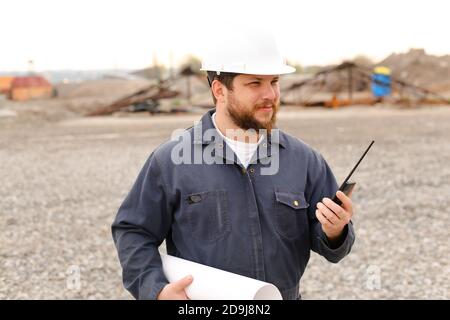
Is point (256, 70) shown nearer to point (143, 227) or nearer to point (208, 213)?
point (208, 213)

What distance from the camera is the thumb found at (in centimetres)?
193

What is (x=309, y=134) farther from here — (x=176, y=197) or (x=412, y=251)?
(x=176, y=197)

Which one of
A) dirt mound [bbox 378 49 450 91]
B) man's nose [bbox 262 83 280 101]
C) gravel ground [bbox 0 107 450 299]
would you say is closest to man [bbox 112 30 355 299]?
man's nose [bbox 262 83 280 101]

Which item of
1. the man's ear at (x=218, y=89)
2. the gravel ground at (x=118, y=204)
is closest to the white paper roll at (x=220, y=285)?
the man's ear at (x=218, y=89)

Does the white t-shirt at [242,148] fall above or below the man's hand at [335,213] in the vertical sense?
above

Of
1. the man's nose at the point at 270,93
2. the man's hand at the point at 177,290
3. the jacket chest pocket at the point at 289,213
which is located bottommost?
the man's hand at the point at 177,290

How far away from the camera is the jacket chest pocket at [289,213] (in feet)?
6.97

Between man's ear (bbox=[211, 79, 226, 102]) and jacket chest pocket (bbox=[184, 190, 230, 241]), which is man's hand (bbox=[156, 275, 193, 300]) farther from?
man's ear (bbox=[211, 79, 226, 102])

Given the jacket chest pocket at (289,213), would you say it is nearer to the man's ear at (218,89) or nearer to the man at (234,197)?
the man at (234,197)

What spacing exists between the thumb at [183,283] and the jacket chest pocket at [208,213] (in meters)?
0.22

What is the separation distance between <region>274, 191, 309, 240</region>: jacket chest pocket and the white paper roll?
302 millimetres

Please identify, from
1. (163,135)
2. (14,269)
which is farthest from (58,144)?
(14,269)

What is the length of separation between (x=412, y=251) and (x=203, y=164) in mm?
4988

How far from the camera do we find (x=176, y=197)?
2145mm
